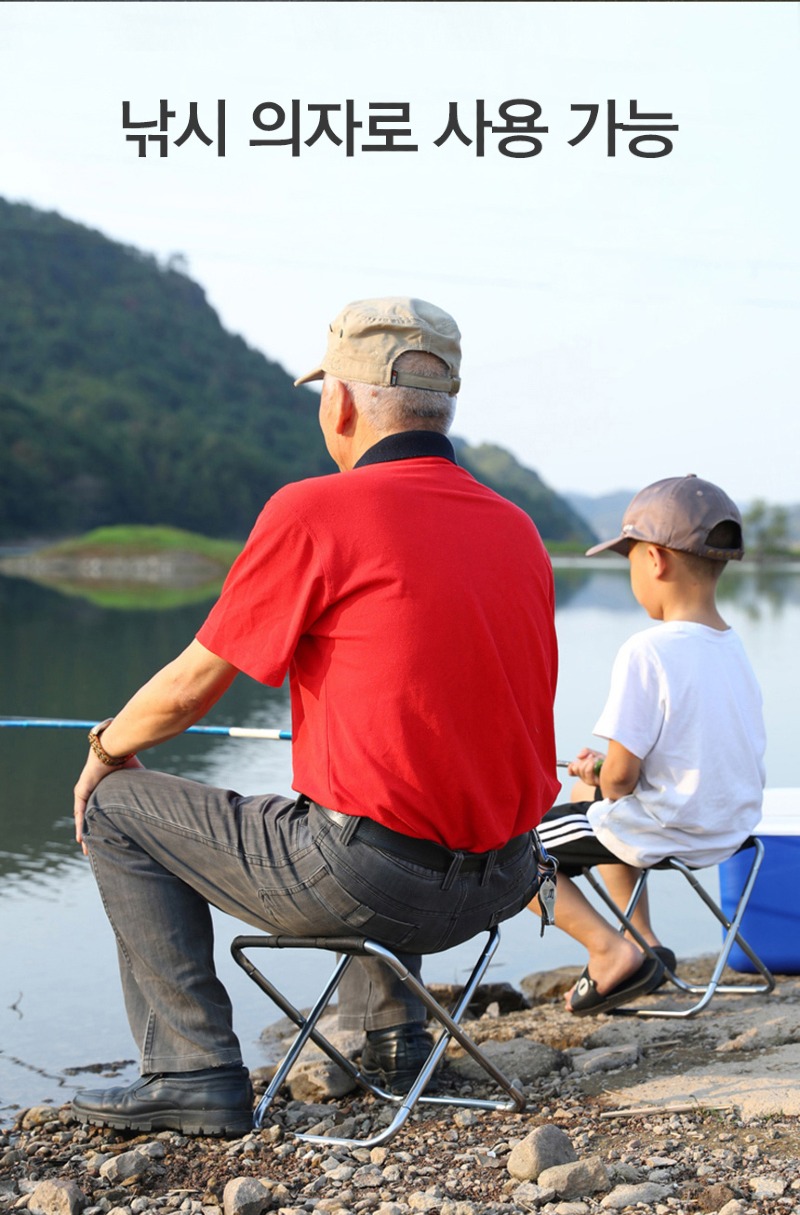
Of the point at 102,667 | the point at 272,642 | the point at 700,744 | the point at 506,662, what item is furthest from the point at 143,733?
the point at 102,667

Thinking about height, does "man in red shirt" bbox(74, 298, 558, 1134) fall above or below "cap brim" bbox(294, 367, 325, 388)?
below

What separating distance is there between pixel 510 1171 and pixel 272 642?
0.90m

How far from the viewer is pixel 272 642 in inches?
85.7

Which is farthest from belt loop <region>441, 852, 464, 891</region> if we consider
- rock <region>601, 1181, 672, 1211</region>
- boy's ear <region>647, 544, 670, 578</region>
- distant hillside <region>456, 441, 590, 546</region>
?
distant hillside <region>456, 441, 590, 546</region>

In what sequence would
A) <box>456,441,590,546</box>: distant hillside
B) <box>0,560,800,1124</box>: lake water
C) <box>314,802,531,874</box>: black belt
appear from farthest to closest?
<box>456,441,590,546</box>: distant hillside → <box>0,560,800,1124</box>: lake water → <box>314,802,531,874</box>: black belt

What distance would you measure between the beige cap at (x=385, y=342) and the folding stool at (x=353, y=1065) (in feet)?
3.08

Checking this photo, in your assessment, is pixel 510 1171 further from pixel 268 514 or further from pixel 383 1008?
pixel 268 514

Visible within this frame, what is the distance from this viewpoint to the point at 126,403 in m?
94.5

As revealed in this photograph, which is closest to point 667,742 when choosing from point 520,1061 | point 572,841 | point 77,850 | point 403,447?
point 572,841

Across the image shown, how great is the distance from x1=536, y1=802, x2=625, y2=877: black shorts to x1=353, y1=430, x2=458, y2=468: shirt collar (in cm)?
114

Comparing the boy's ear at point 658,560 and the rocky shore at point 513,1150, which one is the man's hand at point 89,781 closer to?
the rocky shore at point 513,1150

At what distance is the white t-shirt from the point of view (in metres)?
3.03

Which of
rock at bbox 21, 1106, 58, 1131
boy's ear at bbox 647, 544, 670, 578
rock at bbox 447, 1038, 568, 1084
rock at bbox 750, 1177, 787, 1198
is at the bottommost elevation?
rock at bbox 21, 1106, 58, 1131

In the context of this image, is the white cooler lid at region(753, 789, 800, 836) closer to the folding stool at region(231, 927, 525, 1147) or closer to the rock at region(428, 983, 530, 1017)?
the rock at region(428, 983, 530, 1017)
